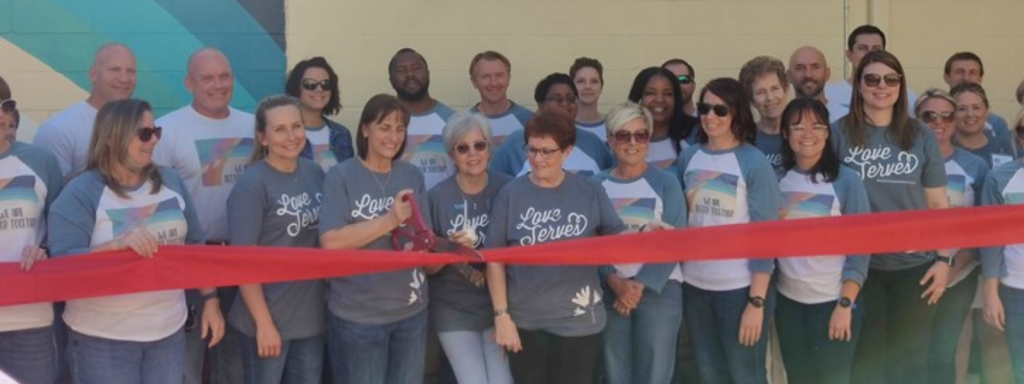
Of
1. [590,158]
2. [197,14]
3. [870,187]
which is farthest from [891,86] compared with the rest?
[197,14]

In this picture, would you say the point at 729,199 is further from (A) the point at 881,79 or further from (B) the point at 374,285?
(B) the point at 374,285

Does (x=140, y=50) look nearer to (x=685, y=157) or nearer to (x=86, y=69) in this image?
(x=86, y=69)

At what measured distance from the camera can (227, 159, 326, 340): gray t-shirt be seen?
14.2 feet

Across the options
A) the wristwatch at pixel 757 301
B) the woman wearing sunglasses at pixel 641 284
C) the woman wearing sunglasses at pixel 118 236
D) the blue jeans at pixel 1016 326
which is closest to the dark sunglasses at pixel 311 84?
the woman wearing sunglasses at pixel 118 236

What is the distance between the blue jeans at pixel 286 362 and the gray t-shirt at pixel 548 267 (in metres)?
0.79

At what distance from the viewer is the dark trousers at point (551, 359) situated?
4410 mm

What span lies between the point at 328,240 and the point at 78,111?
171 cm

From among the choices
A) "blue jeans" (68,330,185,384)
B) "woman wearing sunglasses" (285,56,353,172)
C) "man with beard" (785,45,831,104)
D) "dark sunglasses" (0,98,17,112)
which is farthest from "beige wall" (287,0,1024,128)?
"blue jeans" (68,330,185,384)

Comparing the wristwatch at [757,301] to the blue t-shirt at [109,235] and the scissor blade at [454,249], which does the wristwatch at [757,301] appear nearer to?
the scissor blade at [454,249]

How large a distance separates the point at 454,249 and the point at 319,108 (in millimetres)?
1627

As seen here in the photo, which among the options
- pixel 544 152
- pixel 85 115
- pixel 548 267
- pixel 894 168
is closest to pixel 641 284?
pixel 548 267

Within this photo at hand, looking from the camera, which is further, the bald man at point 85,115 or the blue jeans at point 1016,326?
the bald man at point 85,115

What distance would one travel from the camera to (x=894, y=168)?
4773mm

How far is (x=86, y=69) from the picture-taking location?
6.64 metres
